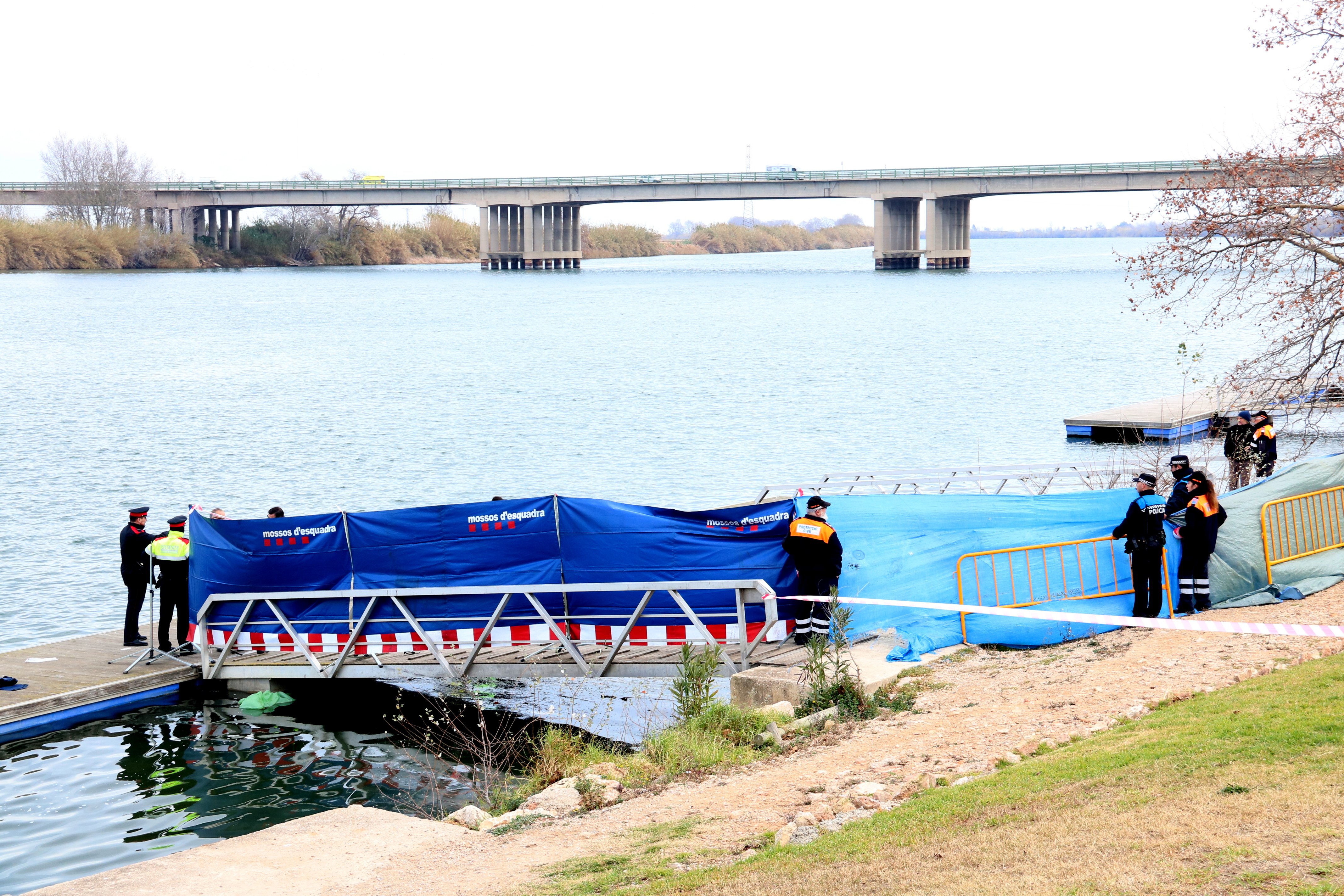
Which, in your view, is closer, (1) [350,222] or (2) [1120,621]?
Answer: (2) [1120,621]

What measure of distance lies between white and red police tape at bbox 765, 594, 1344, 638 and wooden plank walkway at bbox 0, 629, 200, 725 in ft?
25.5

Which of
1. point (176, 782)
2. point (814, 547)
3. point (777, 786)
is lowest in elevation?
point (176, 782)

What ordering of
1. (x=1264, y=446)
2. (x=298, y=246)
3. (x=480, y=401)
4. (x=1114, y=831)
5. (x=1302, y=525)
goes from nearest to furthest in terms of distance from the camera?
1. (x=1114, y=831)
2. (x=1302, y=525)
3. (x=1264, y=446)
4. (x=480, y=401)
5. (x=298, y=246)

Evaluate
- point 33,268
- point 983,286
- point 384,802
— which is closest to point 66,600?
point 384,802

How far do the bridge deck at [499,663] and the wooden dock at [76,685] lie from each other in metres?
0.71

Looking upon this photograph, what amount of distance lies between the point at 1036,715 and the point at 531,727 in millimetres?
6655

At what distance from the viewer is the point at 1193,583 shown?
13.4 meters

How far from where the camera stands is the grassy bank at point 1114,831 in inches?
234

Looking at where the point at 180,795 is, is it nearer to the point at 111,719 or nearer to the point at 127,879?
the point at 111,719

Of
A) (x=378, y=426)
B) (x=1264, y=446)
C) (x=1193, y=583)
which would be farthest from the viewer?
A: (x=378, y=426)

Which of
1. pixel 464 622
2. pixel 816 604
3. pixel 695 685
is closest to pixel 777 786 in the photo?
pixel 695 685

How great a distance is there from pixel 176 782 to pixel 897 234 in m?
147

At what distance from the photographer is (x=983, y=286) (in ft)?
451

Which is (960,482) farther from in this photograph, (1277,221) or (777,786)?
(777,786)
